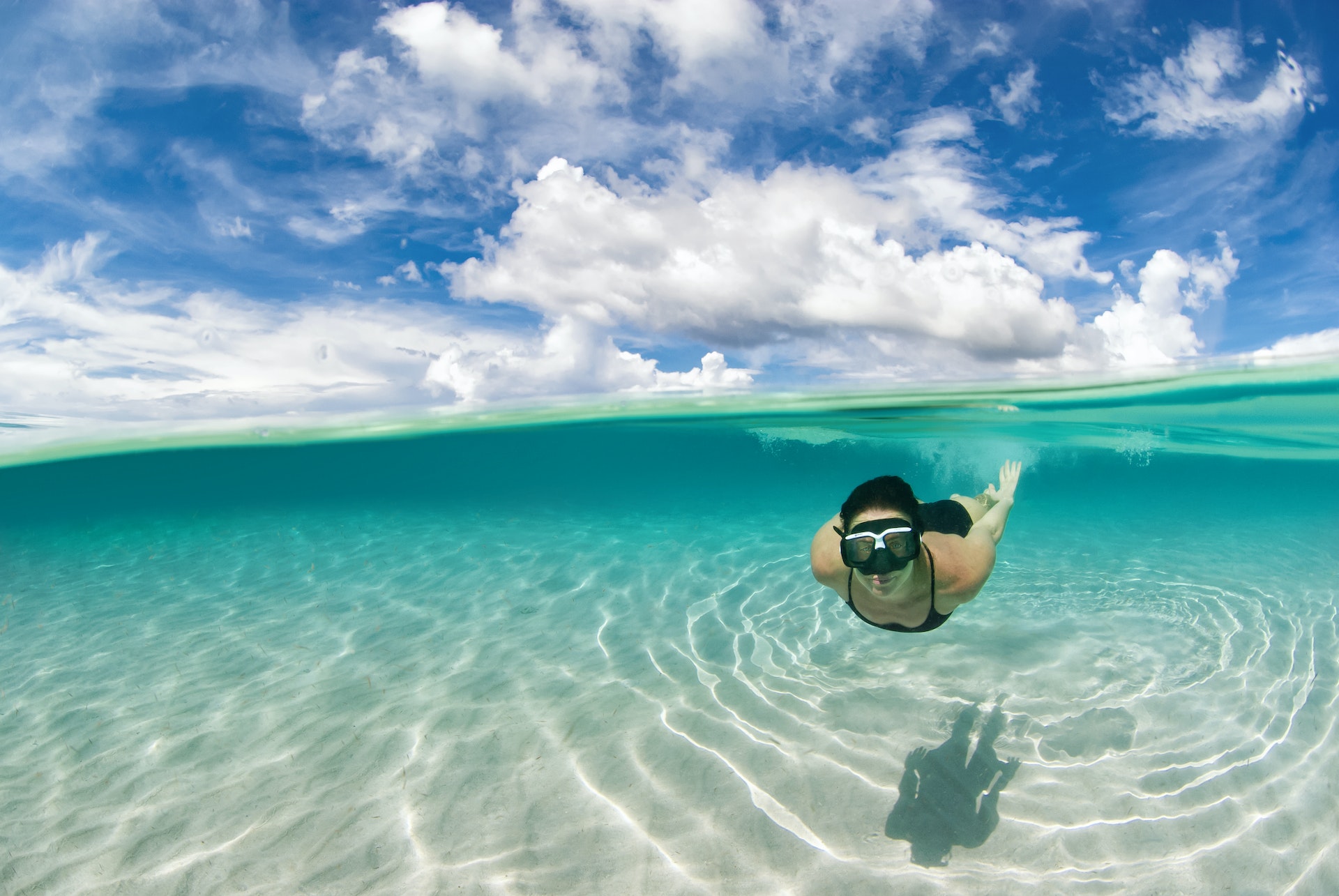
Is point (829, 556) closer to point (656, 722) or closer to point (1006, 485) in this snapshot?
point (1006, 485)

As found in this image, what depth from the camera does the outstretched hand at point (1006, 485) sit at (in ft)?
17.1

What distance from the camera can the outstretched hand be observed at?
5.21 m

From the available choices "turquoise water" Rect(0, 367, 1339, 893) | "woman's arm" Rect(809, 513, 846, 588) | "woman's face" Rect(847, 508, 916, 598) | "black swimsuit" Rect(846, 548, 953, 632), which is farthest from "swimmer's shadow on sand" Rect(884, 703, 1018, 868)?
"woman's face" Rect(847, 508, 916, 598)

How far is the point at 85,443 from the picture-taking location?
20.5m

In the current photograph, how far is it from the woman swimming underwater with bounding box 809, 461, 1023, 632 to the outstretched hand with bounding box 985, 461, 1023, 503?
384mm

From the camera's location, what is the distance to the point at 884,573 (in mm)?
3430

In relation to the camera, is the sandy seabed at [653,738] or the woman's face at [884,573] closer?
the woman's face at [884,573]

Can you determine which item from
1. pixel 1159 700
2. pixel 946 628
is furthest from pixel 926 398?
pixel 1159 700

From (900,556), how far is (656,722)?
3555mm

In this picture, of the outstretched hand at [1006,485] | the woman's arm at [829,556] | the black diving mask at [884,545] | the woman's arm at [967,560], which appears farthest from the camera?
the outstretched hand at [1006,485]

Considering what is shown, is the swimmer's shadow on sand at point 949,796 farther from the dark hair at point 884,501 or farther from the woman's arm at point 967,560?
the dark hair at point 884,501

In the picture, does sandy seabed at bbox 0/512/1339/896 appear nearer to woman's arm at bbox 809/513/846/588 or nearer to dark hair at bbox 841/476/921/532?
woman's arm at bbox 809/513/846/588

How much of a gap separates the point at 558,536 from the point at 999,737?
11.3 metres

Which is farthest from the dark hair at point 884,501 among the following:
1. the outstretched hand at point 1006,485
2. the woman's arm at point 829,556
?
the outstretched hand at point 1006,485
